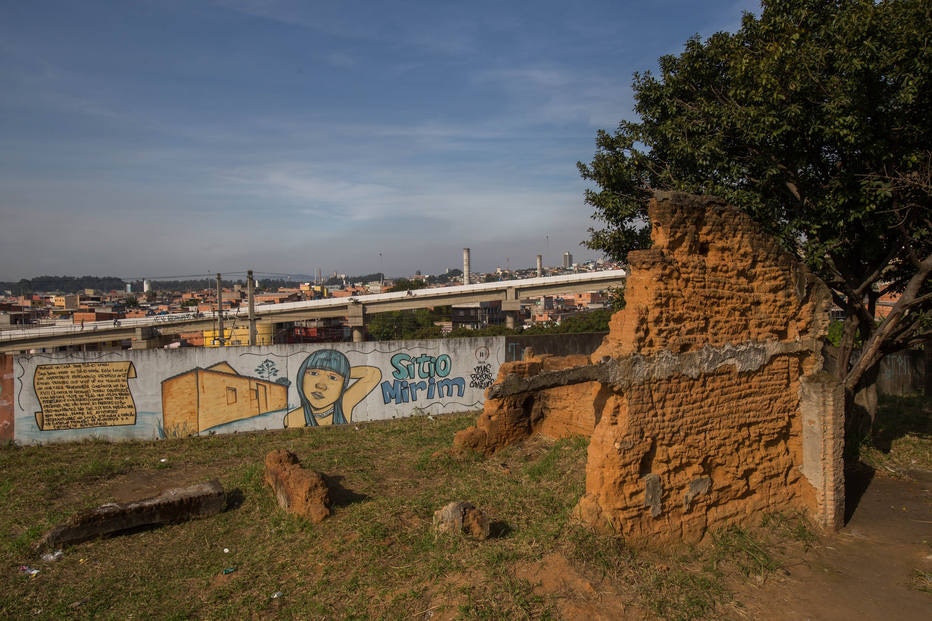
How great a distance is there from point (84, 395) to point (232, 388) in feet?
10.5

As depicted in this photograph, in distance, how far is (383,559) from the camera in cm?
612

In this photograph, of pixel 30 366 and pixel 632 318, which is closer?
pixel 632 318

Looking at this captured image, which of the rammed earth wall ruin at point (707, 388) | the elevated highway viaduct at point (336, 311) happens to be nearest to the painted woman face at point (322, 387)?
the rammed earth wall ruin at point (707, 388)

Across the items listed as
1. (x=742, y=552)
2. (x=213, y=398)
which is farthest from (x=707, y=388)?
(x=213, y=398)

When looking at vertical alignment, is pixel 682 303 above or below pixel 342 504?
above

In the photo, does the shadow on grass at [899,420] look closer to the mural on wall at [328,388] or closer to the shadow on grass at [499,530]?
the shadow on grass at [499,530]

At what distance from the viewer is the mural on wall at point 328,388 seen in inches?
566

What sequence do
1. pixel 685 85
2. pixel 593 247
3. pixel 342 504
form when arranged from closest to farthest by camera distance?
pixel 342 504 < pixel 685 85 < pixel 593 247

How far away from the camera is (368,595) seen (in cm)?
551

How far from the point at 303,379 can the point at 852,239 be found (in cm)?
1223

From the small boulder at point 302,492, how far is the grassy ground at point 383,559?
0.17 m

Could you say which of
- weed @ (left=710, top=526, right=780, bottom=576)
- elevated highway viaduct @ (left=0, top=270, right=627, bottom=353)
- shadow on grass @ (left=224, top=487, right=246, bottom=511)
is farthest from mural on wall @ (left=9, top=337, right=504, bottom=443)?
elevated highway viaduct @ (left=0, top=270, right=627, bottom=353)

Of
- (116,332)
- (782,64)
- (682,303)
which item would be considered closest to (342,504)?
(682,303)

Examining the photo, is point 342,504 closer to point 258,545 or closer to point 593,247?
point 258,545
